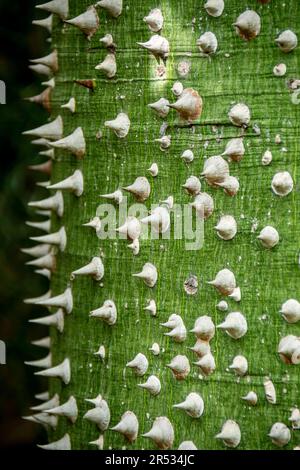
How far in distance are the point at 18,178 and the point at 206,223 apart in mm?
1280

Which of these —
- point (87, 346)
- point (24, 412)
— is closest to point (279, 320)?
point (87, 346)

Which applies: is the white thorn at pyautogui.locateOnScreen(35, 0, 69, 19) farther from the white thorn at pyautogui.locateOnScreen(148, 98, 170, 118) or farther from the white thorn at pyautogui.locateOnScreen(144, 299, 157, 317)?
→ the white thorn at pyautogui.locateOnScreen(144, 299, 157, 317)

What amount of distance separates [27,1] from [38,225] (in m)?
1.12

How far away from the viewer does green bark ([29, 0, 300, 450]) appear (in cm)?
87

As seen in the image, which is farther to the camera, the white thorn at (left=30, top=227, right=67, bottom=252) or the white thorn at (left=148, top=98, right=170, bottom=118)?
the white thorn at (left=30, top=227, right=67, bottom=252)

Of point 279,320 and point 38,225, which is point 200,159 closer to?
point 279,320

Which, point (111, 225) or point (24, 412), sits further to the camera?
point (24, 412)

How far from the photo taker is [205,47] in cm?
90

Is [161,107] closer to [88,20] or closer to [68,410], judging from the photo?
[88,20]

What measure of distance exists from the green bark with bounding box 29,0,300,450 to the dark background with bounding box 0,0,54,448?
0.99 meters

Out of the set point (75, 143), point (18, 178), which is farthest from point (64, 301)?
point (18, 178)

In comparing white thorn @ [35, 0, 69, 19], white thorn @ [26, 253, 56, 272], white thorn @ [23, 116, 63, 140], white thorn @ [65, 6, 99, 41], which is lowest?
white thorn @ [26, 253, 56, 272]

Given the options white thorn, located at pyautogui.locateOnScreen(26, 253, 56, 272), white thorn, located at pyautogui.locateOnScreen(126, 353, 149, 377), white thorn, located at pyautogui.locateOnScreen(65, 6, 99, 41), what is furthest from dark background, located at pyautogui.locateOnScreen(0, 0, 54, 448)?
white thorn, located at pyautogui.locateOnScreen(126, 353, 149, 377)

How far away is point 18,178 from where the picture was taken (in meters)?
2.10
